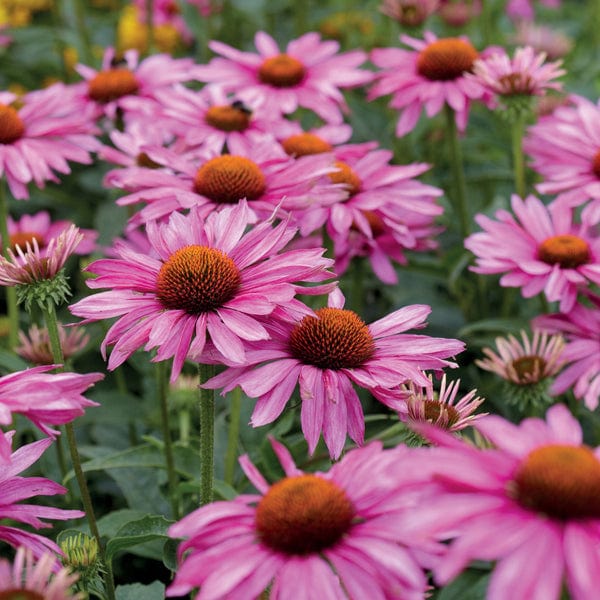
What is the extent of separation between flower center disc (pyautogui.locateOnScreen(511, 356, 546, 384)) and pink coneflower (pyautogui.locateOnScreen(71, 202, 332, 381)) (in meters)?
0.43

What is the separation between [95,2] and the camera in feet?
12.1

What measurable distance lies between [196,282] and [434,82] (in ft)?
3.35

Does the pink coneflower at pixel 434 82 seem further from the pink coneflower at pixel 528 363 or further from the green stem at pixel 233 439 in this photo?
the green stem at pixel 233 439

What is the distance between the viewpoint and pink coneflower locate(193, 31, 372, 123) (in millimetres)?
1987

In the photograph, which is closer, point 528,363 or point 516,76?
point 528,363

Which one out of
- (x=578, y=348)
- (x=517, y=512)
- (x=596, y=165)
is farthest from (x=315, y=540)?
(x=596, y=165)

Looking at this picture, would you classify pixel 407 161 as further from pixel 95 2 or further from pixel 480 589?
pixel 95 2

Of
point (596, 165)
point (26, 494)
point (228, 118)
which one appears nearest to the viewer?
point (26, 494)

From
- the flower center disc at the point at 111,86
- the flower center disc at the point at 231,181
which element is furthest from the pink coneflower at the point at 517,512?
the flower center disc at the point at 111,86

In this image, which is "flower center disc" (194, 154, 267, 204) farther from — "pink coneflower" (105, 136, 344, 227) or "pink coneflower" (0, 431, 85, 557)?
"pink coneflower" (0, 431, 85, 557)

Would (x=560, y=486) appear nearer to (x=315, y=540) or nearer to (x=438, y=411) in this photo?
(x=315, y=540)

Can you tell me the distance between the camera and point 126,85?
2027 millimetres

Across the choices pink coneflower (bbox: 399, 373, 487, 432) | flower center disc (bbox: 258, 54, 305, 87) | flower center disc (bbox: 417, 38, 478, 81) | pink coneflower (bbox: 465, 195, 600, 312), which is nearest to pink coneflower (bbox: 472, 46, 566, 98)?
flower center disc (bbox: 417, 38, 478, 81)

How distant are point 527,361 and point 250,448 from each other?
0.47 meters
